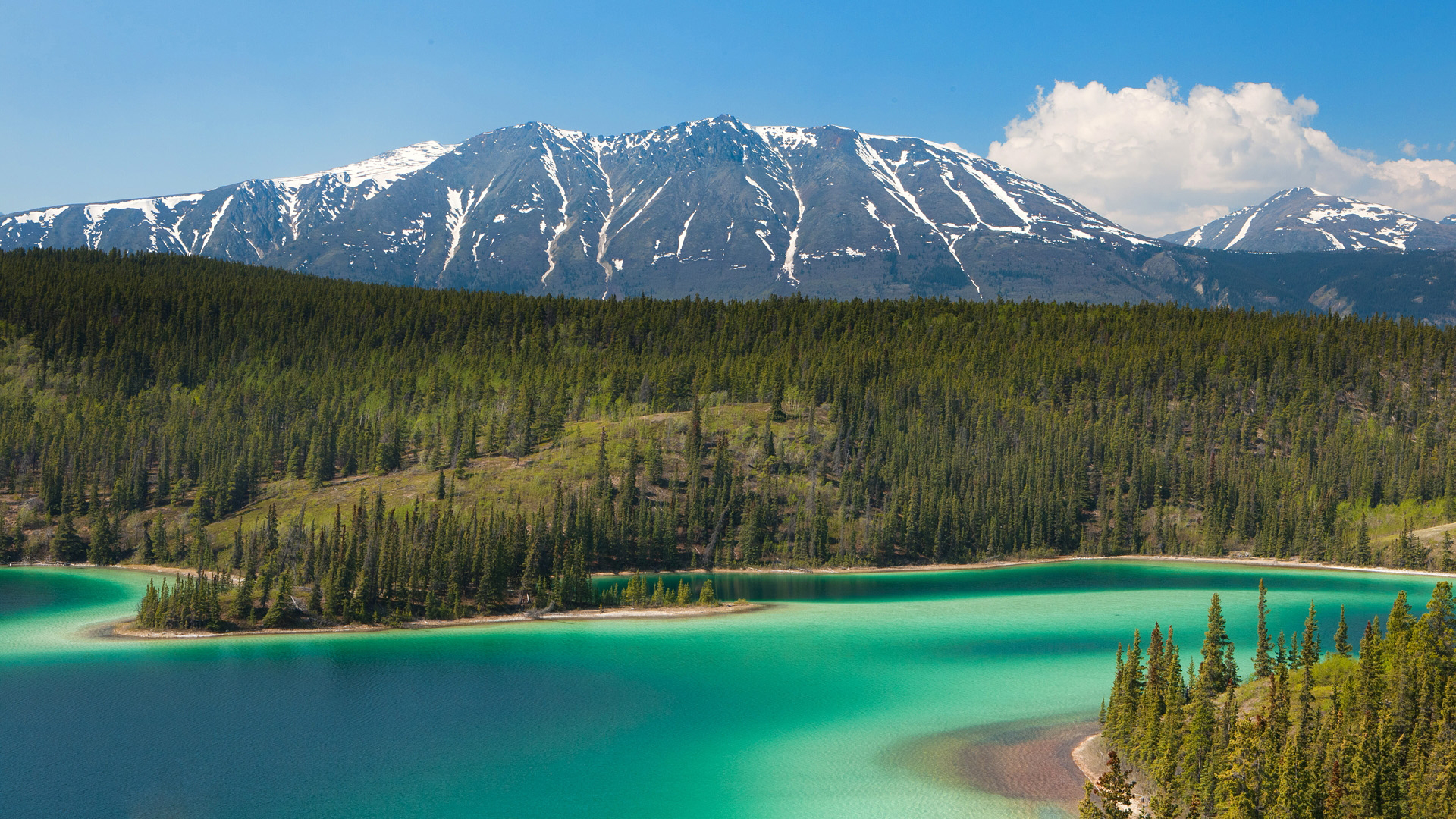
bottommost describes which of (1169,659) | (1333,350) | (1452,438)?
(1169,659)

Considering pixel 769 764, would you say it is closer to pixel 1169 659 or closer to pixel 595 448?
pixel 1169 659

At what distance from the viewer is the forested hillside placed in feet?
113

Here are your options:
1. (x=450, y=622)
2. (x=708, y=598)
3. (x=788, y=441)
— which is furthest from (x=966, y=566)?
(x=450, y=622)

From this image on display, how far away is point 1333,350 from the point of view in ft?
615

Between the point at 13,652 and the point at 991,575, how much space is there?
10612 centimetres

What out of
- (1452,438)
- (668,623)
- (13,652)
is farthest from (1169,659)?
(1452,438)

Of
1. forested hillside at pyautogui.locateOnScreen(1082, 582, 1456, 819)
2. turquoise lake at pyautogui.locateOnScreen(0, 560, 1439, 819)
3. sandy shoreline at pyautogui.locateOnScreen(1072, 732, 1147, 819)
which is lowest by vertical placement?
turquoise lake at pyautogui.locateOnScreen(0, 560, 1439, 819)

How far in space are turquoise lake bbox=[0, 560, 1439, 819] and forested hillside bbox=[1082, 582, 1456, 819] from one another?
6197 millimetres

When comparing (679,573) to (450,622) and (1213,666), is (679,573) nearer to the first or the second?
(450,622)

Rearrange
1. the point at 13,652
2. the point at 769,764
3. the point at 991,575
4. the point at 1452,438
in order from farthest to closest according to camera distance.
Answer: the point at 1452,438 < the point at 991,575 < the point at 13,652 < the point at 769,764

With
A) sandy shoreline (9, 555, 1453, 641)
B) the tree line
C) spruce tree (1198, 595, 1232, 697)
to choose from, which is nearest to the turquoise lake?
sandy shoreline (9, 555, 1453, 641)

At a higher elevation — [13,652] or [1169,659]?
[1169,659]

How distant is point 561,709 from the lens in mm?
59219

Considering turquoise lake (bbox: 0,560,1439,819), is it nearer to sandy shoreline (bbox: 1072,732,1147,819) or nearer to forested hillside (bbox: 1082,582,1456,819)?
sandy shoreline (bbox: 1072,732,1147,819)
